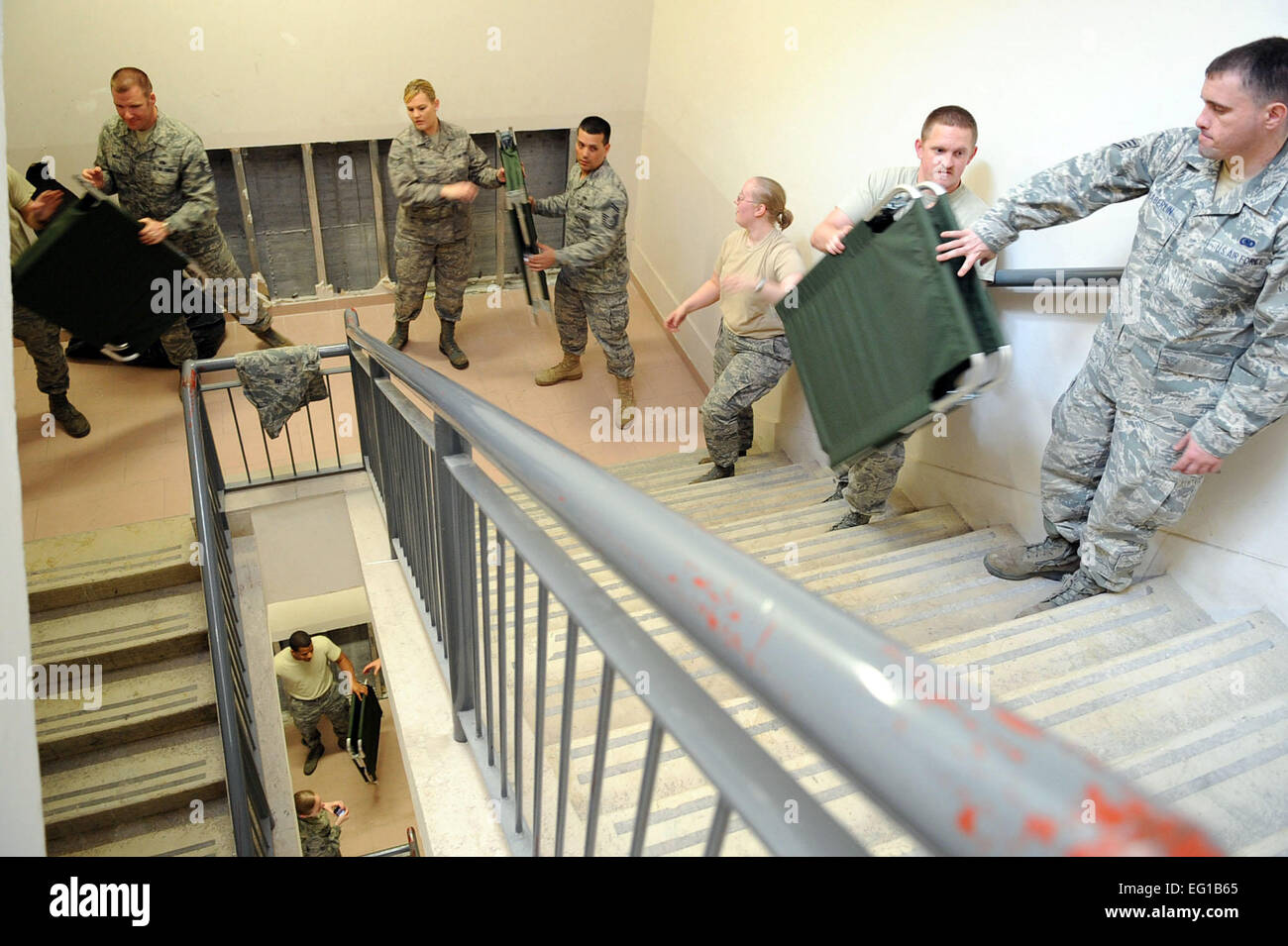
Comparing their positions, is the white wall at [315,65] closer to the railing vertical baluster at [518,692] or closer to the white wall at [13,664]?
the white wall at [13,664]

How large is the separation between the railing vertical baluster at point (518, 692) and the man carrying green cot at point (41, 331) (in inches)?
154

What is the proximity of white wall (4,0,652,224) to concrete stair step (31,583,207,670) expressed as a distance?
2.56m

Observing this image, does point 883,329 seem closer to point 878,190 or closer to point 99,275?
point 878,190

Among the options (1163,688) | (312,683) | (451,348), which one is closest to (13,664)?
(1163,688)

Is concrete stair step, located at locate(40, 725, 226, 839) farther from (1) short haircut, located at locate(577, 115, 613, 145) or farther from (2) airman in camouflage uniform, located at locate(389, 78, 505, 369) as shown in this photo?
(1) short haircut, located at locate(577, 115, 613, 145)

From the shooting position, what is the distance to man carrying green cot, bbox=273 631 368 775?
633 centimetres

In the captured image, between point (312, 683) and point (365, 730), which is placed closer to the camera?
point (312, 683)

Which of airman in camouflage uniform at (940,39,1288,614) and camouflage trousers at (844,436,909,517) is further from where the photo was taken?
camouflage trousers at (844,436,909,517)

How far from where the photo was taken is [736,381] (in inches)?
166

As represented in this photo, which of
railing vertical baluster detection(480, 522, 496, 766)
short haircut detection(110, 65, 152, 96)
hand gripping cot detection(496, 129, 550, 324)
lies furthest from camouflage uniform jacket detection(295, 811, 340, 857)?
short haircut detection(110, 65, 152, 96)

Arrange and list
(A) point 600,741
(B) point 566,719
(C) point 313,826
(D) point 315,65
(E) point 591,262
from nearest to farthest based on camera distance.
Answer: (A) point 600,741 → (B) point 566,719 → (E) point 591,262 → (C) point 313,826 → (D) point 315,65

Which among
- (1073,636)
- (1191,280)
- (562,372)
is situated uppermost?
(1191,280)

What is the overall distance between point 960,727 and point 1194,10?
2.80m

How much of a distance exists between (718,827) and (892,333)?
8.02 ft
